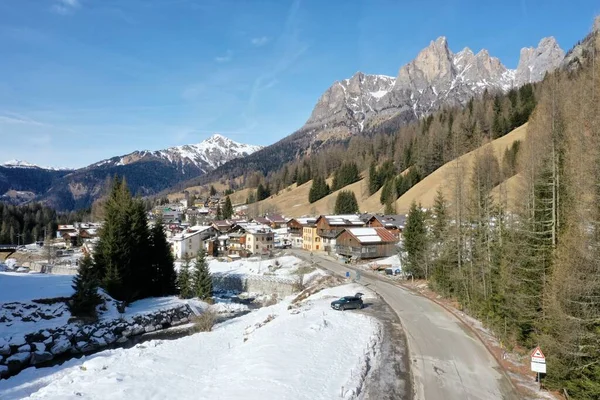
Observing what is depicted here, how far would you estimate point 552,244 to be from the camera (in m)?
18.4

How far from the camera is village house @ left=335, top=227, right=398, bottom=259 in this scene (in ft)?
226

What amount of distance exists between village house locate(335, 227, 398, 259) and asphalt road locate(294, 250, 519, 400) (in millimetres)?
34473

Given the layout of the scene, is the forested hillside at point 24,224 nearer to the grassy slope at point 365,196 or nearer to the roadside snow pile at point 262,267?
the grassy slope at point 365,196

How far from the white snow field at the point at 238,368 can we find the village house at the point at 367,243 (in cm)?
3717

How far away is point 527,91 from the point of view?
12719 centimetres

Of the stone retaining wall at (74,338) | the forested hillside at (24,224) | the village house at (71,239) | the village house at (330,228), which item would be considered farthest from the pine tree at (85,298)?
the forested hillside at (24,224)

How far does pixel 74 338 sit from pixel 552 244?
3740 centimetres

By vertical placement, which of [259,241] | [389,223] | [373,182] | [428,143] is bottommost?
[259,241]

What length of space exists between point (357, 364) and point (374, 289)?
2376cm

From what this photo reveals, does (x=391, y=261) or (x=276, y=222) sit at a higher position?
(x=276, y=222)

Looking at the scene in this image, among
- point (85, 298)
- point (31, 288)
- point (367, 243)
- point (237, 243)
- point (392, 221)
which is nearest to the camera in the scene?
point (85, 298)

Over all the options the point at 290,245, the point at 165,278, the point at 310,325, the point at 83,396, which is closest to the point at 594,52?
the point at 310,325

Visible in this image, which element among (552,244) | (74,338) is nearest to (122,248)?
(74,338)

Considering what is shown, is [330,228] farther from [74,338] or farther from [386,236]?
[74,338]
